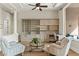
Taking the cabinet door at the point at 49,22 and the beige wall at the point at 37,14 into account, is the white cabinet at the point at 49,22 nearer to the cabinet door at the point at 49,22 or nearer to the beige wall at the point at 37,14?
the cabinet door at the point at 49,22

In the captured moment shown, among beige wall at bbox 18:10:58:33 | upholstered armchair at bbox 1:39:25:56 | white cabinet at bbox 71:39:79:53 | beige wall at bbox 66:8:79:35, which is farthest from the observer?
beige wall at bbox 18:10:58:33

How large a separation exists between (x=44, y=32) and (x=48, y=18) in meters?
1.08

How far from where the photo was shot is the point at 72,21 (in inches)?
361

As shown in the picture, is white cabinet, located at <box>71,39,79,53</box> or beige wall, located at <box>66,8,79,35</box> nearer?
white cabinet, located at <box>71,39,79,53</box>

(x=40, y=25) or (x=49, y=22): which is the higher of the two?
(x=49, y=22)

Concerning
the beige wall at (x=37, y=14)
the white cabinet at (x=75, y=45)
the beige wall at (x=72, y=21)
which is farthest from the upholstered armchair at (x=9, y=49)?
the beige wall at (x=37, y=14)

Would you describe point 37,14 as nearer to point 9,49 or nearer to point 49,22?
point 49,22

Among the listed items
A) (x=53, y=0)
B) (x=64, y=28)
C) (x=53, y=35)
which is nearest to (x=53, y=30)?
(x=53, y=35)

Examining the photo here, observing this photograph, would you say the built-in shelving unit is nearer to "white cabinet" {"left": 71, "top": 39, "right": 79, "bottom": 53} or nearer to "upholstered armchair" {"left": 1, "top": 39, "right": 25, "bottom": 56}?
"white cabinet" {"left": 71, "top": 39, "right": 79, "bottom": 53}

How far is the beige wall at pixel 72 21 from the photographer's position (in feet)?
29.8

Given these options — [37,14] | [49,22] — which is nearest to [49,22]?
[49,22]

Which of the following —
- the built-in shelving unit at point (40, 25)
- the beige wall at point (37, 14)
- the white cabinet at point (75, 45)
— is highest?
the beige wall at point (37, 14)

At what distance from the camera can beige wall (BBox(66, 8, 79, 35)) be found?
9086 mm

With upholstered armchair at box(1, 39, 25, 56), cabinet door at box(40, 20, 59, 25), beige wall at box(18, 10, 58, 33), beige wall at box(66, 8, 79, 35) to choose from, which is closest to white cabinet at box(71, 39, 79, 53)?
beige wall at box(66, 8, 79, 35)
